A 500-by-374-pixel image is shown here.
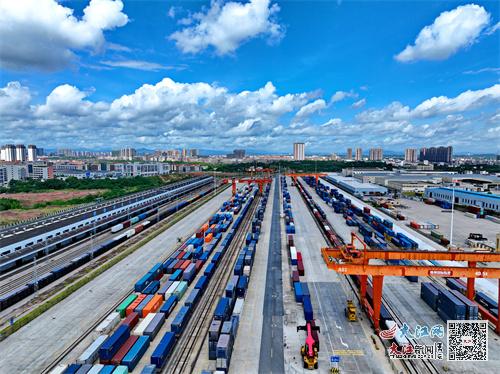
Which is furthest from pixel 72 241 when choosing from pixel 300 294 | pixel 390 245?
pixel 390 245

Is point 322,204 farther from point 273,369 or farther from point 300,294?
point 273,369

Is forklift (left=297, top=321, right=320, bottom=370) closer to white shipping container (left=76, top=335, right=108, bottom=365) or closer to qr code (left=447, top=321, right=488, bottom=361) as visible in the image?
qr code (left=447, top=321, right=488, bottom=361)

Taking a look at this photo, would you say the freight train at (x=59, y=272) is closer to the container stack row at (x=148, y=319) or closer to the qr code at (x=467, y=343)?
the container stack row at (x=148, y=319)

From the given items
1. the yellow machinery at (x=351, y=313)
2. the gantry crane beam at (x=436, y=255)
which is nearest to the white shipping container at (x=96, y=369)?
the yellow machinery at (x=351, y=313)

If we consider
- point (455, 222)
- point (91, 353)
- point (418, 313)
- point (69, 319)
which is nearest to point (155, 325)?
point (91, 353)

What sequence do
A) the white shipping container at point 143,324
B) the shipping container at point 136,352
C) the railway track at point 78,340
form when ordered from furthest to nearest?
1. the white shipping container at point 143,324
2. the railway track at point 78,340
3. the shipping container at point 136,352

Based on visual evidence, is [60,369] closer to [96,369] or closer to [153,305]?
[96,369]
